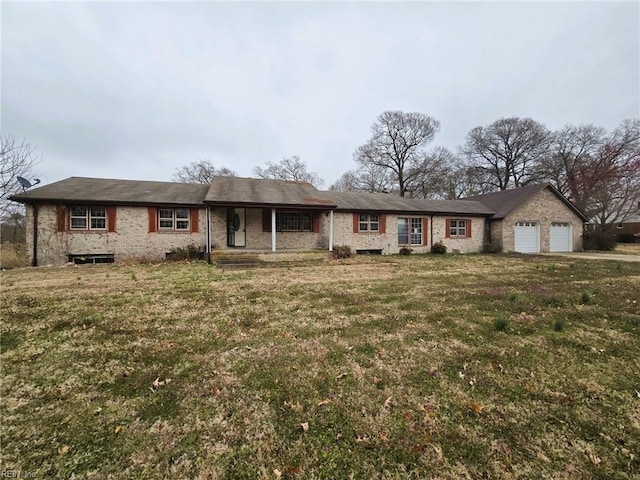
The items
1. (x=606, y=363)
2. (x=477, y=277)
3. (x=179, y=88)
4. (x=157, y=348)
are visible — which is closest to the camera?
(x=606, y=363)

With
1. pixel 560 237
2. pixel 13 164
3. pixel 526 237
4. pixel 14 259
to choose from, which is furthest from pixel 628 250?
pixel 14 259

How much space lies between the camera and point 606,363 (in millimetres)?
3242

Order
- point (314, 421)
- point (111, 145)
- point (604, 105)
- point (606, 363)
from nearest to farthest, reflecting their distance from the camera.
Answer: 1. point (314, 421)
2. point (606, 363)
3. point (111, 145)
4. point (604, 105)

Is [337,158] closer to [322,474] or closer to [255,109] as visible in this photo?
[255,109]

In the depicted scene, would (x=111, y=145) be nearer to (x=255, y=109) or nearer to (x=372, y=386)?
(x=255, y=109)

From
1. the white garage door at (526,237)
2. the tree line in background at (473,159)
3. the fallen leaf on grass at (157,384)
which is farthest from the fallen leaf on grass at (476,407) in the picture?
the tree line in background at (473,159)

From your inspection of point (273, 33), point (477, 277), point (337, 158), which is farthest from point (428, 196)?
point (477, 277)

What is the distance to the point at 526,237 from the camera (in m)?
18.4

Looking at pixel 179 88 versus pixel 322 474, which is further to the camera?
pixel 179 88

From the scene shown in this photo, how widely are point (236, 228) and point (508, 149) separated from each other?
34.4m

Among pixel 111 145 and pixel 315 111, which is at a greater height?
pixel 315 111

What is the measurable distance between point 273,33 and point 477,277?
18.7m

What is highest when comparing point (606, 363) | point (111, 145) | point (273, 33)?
point (273, 33)

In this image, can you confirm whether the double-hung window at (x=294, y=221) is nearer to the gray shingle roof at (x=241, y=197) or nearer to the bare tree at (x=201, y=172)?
the gray shingle roof at (x=241, y=197)
